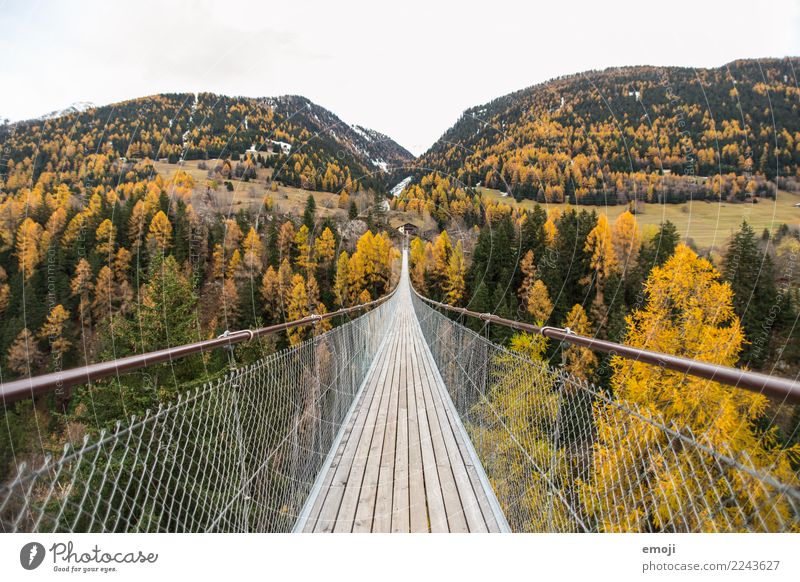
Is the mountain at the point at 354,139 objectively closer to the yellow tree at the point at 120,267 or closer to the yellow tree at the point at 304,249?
the yellow tree at the point at 304,249

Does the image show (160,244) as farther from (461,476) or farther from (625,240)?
(625,240)

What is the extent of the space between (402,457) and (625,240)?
23.6m

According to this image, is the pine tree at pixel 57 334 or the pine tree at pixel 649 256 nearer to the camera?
the pine tree at pixel 57 334

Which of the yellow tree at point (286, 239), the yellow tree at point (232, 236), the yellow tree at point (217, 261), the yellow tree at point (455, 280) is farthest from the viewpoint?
the yellow tree at point (232, 236)

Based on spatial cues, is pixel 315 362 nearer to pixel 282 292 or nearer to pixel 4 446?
pixel 4 446

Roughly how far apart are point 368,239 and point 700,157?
33.9 metres

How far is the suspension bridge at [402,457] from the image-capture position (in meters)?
1.02

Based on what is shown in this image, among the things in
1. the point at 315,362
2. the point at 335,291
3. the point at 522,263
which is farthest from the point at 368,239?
the point at 315,362

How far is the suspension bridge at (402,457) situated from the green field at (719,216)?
1740 mm

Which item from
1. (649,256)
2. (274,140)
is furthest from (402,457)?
(274,140)

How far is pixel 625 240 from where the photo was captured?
2220 centimetres

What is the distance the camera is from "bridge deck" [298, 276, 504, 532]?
216cm

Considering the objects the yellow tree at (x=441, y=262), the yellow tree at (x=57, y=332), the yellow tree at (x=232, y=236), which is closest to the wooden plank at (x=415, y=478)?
the yellow tree at (x=57, y=332)
